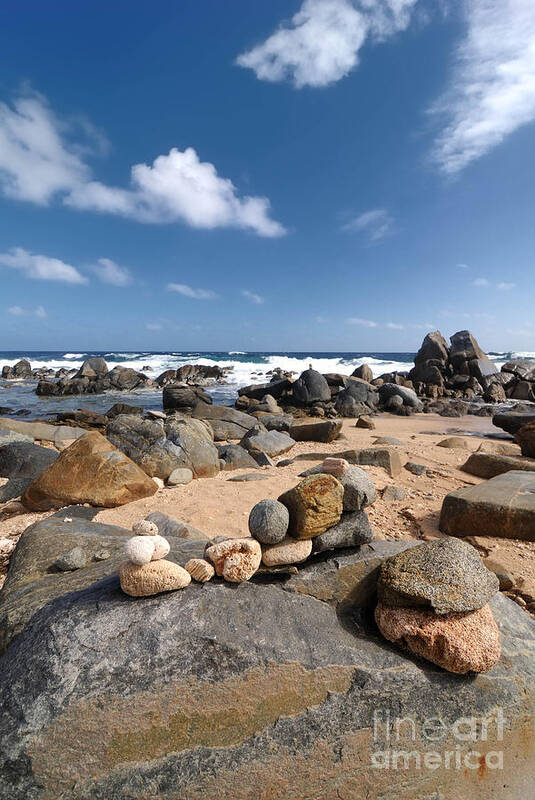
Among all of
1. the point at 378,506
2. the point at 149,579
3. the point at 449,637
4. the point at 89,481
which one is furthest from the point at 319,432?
the point at 149,579

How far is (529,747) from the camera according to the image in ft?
6.38

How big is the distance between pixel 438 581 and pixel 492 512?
3025 mm

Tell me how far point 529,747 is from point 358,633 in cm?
93

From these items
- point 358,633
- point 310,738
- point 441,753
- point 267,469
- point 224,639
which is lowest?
point 267,469

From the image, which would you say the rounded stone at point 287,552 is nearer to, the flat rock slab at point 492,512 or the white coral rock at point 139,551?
the white coral rock at point 139,551

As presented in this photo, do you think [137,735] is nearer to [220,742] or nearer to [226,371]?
[220,742]

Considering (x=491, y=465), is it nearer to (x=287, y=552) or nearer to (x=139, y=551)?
(x=287, y=552)

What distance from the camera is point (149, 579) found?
2061 millimetres

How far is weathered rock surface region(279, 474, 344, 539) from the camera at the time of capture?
2.37 m

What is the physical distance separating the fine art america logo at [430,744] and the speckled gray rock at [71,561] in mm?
2218

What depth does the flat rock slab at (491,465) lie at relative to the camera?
6.71 metres

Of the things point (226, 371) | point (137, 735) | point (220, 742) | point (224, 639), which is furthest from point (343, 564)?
point (226, 371)

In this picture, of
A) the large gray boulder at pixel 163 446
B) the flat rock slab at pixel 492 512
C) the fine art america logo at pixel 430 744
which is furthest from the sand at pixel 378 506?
the fine art america logo at pixel 430 744

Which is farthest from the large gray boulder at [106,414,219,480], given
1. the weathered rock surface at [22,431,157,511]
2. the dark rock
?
the dark rock
